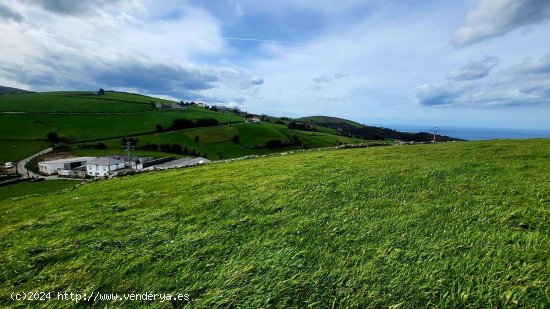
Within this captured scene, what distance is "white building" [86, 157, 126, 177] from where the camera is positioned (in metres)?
94.3

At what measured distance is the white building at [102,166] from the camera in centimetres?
9431

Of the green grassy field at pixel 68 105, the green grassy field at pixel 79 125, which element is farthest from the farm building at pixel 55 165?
the green grassy field at pixel 68 105

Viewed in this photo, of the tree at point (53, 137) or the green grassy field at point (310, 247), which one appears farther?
the tree at point (53, 137)

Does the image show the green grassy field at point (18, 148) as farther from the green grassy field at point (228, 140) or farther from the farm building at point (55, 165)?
the green grassy field at point (228, 140)

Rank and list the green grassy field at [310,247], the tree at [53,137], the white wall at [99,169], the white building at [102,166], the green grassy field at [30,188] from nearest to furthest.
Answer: the green grassy field at [310,247]
the green grassy field at [30,188]
the white wall at [99,169]
the white building at [102,166]
the tree at [53,137]

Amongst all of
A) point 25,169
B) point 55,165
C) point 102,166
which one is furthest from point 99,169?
point 25,169

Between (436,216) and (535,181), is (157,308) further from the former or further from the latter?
(535,181)

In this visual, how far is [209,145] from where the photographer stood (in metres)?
130

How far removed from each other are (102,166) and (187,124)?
6457 centimetres

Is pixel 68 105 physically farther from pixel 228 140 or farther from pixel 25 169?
pixel 228 140

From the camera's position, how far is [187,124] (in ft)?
508

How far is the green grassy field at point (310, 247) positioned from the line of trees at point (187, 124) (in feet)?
471

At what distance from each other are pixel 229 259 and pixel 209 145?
12674 centimetres

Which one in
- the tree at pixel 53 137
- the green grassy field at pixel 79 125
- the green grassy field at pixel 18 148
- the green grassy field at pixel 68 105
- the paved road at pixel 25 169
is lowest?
the paved road at pixel 25 169
